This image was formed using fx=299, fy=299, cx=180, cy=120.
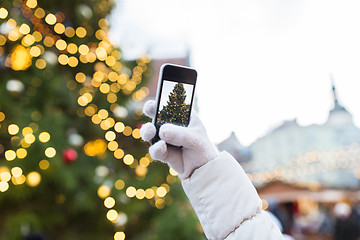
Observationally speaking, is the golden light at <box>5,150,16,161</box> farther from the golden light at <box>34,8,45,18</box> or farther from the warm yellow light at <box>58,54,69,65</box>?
the golden light at <box>34,8,45,18</box>

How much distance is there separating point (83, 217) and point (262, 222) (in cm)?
213

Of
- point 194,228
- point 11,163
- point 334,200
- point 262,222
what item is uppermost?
point 262,222

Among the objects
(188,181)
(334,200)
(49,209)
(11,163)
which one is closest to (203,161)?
(188,181)

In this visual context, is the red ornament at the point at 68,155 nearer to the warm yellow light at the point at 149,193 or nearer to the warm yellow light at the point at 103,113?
the warm yellow light at the point at 103,113

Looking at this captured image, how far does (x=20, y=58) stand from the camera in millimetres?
2059

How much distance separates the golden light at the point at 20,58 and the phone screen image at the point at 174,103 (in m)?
1.75

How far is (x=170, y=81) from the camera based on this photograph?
2.25ft

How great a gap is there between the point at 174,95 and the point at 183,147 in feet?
0.41

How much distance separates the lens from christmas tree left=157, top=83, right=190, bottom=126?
0.67m

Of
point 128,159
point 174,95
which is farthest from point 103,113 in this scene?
point 174,95

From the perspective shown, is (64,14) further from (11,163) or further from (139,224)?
(139,224)

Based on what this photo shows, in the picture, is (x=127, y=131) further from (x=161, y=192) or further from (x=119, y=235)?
(x=119, y=235)

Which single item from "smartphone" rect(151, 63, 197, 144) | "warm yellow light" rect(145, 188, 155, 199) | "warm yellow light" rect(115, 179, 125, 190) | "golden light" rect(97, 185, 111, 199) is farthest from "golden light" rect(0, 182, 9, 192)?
"smartphone" rect(151, 63, 197, 144)

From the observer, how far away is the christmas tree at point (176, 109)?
0.67 metres
